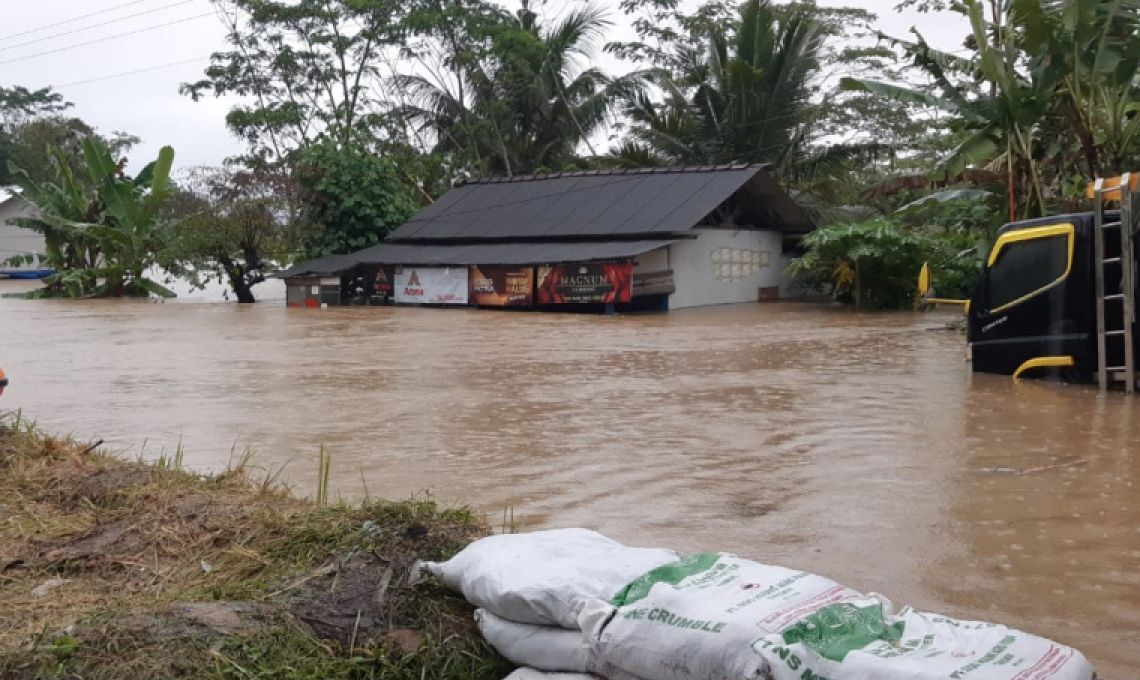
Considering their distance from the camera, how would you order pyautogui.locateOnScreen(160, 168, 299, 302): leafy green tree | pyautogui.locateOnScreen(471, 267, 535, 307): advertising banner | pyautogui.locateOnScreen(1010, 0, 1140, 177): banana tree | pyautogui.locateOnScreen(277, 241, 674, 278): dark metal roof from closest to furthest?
pyautogui.locateOnScreen(1010, 0, 1140, 177): banana tree → pyautogui.locateOnScreen(277, 241, 674, 278): dark metal roof → pyautogui.locateOnScreen(471, 267, 535, 307): advertising banner → pyautogui.locateOnScreen(160, 168, 299, 302): leafy green tree

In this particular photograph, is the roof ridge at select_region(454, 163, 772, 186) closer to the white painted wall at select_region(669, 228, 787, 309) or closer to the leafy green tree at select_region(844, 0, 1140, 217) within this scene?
the white painted wall at select_region(669, 228, 787, 309)

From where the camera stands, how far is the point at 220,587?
12.0 ft

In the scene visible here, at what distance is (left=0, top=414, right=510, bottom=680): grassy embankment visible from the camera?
3072mm

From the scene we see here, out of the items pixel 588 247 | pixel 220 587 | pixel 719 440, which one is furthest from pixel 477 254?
pixel 220 587

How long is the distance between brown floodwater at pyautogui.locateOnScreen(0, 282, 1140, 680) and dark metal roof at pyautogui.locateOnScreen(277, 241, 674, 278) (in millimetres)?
6992

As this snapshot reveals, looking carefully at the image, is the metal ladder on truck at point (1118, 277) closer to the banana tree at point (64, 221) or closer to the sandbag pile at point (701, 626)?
the sandbag pile at point (701, 626)

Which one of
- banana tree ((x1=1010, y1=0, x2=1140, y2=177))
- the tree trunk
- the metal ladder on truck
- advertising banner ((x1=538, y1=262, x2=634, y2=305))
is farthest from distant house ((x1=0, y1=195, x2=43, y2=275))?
the metal ladder on truck

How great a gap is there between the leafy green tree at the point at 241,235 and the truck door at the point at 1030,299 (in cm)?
2239

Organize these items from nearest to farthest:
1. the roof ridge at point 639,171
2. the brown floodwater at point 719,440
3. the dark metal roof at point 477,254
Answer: the brown floodwater at point 719,440, the dark metal roof at point 477,254, the roof ridge at point 639,171

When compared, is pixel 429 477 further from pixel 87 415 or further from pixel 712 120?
pixel 712 120

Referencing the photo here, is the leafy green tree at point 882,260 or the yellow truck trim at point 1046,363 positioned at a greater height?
the leafy green tree at point 882,260

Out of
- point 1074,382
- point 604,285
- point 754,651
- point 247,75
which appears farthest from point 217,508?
point 247,75

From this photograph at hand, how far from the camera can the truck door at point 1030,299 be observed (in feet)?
34.6

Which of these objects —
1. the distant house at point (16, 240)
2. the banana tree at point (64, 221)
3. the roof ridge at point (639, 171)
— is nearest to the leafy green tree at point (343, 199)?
the roof ridge at point (639, 171)
